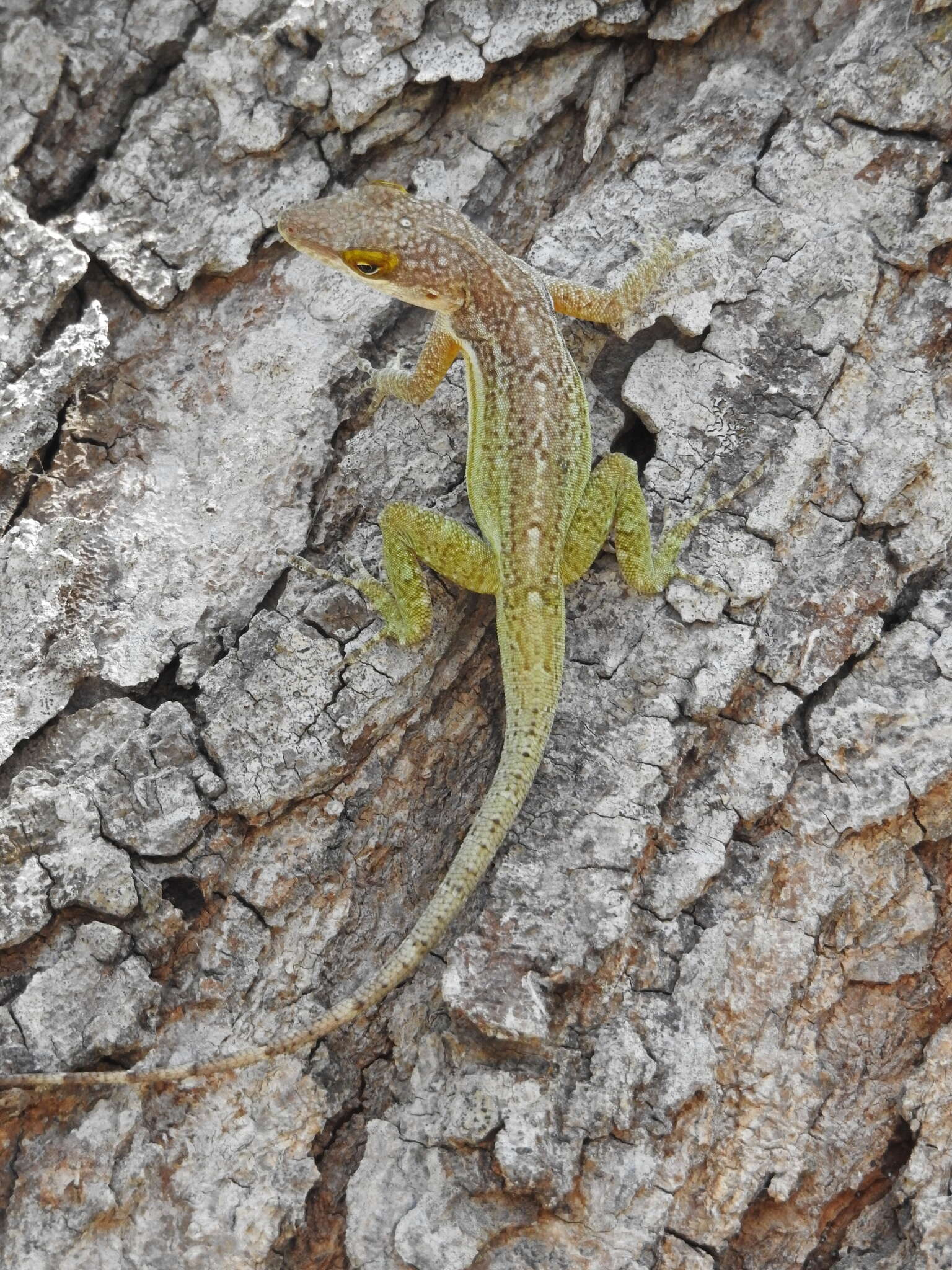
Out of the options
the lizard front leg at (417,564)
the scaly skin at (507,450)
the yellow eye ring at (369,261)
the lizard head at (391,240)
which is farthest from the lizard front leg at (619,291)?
the lizard front leg at (417,564)

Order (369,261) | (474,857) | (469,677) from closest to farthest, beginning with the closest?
(474,857) → (469,677) → (369,261)

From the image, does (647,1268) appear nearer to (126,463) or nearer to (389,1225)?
(389,1225)

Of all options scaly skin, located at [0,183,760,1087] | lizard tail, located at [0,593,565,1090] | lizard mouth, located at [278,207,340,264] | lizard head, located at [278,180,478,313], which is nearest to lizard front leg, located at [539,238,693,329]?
scaly skin, located at [0,183,760,1087]

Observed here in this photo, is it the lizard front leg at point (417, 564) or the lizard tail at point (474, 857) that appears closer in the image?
the lizard tail at point (474, 857)

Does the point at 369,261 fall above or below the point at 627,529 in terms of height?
above

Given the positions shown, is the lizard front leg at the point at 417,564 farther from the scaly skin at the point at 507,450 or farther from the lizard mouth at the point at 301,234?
the lizard mouth at the point at 301,234

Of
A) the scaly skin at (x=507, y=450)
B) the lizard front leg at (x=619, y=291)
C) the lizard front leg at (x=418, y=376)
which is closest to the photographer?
the scaly skin at (x=507, y=450)

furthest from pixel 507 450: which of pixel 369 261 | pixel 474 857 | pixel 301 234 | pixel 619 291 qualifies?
pixel 474 857

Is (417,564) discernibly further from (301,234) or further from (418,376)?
(301,234)
